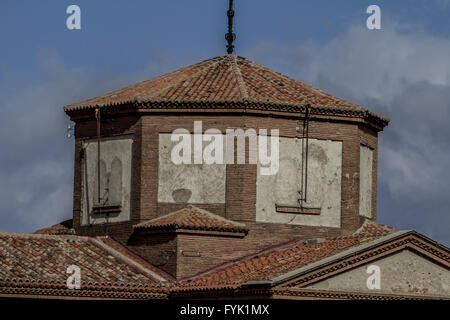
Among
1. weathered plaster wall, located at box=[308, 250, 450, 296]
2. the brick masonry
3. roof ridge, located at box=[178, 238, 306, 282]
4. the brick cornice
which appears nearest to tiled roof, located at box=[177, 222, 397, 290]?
roof ridge, located at box=[178, 238, 306, 282]

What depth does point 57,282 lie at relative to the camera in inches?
1094

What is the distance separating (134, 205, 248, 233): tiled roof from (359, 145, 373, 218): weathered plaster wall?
371 centimetres

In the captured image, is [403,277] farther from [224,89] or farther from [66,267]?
[66,267]

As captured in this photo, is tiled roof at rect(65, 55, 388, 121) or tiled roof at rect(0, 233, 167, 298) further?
tiled roof at rect(65, 55, 388, 121)

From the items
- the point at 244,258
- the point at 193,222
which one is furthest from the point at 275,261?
the point at 193,222

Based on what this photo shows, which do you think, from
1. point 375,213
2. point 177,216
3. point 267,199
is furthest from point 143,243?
point 375,213

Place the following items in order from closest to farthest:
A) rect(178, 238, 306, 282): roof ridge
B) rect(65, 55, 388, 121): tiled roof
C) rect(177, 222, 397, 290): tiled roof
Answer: rect(177, 222, 397, 290): tiled roof
rect(178, 238, 306, 282): roof ridge
rect(65, 55, 388, 121): tiled roof

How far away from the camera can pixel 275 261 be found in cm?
2936

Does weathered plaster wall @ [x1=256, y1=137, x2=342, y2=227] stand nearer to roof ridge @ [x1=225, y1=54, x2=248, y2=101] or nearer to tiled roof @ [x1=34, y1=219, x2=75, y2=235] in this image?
roof ridge @ [x1=225, y1=54, x2=248, y2=101]

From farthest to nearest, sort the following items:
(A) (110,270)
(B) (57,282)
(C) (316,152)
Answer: (C) (316,152) < (A) (110,270) < (B) (57,282)

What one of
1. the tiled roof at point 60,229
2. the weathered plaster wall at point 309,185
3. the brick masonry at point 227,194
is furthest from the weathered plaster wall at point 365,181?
the tiled roof at point 60,229

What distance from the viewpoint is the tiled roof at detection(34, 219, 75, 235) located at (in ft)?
107

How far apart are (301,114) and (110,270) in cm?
626
